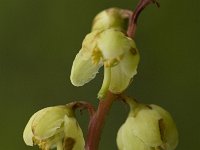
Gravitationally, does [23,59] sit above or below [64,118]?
below

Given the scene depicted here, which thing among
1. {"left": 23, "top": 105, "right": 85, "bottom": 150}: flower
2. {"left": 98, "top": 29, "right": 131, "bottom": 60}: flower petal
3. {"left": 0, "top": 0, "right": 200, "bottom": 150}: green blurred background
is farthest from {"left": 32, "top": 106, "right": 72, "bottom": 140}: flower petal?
{"left": 0, "top": 0, "right": 200, "bottom": 150}: green blurred background

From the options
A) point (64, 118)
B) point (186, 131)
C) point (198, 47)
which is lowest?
point (186, 131)

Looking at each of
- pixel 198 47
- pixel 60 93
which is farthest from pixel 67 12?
pixel 198 47

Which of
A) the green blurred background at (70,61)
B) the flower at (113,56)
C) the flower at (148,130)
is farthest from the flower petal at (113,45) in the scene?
the green blurred background at (70,61)

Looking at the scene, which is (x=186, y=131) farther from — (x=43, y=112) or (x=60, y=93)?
(x=43, y=112)

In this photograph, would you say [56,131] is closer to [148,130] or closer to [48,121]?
[48,121]

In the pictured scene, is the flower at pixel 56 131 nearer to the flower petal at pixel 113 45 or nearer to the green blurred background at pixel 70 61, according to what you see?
the flower petal at pixel 113 45
